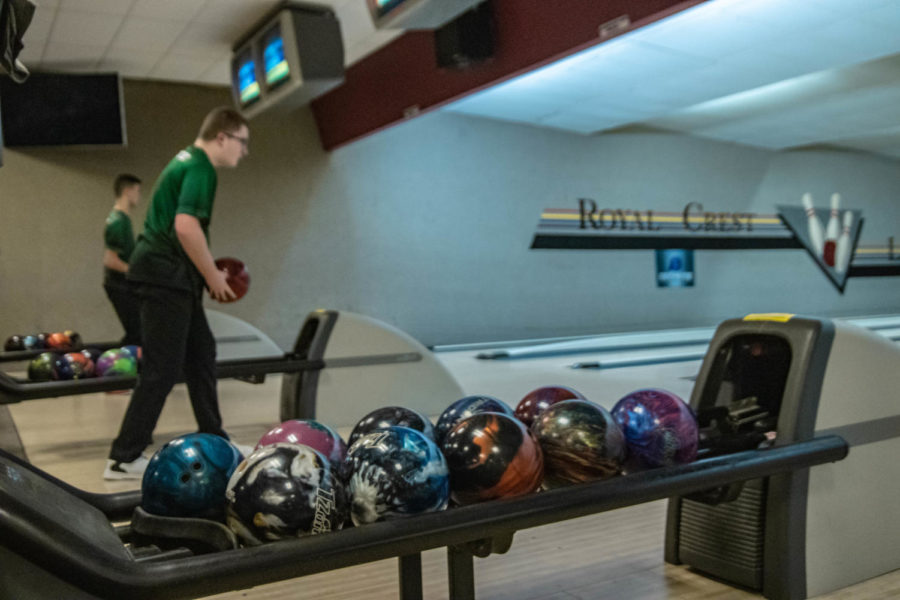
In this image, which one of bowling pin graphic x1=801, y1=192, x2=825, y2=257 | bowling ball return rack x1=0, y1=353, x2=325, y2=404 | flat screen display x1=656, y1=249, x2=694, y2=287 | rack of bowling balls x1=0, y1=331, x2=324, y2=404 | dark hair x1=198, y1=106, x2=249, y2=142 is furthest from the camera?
bowling pin graphic x1=801, y1=192, x2=825, y2=257

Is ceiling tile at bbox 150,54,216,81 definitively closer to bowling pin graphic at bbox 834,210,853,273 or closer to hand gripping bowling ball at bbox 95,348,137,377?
hand gripping bowling ball at bbox 95,348,137,377

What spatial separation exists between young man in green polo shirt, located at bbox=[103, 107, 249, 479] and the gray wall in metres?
4.41

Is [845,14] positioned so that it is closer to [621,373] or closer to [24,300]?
[621,373]

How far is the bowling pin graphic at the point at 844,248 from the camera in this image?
476 inches

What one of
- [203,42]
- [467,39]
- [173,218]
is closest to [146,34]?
[203,42]

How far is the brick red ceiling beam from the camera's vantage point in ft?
13.5

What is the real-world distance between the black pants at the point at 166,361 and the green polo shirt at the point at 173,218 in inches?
1.9

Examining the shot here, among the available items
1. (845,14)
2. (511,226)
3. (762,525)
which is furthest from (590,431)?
(511,226)

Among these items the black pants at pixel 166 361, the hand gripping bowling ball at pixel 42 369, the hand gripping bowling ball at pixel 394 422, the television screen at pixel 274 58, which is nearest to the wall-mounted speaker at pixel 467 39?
the television screen at pixel 274 58

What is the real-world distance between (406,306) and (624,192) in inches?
130

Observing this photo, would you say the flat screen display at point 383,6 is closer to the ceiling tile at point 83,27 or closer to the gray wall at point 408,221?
the ceiling tile at point 83,27

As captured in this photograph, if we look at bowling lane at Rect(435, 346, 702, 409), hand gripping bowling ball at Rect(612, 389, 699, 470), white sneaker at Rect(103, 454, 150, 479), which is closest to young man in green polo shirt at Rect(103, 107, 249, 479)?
white sneaker at Rect(103, 454, 150, 479)

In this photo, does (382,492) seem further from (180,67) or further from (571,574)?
(180,67)

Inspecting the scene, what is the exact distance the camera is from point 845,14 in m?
5.41
